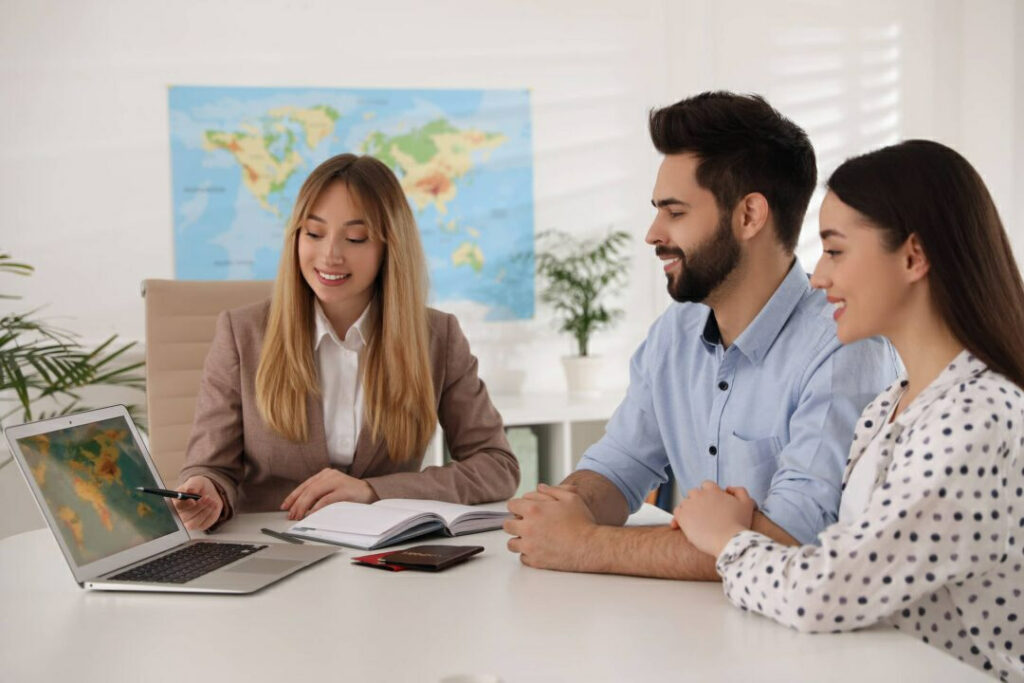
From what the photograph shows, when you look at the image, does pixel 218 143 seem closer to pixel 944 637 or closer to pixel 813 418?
pixel 813 418

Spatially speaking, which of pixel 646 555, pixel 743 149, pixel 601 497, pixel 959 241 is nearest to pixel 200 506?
pixel 601 497

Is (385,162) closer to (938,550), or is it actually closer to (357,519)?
(357,519)

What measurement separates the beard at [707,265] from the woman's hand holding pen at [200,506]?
33.9 inches

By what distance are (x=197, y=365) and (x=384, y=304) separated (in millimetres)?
695

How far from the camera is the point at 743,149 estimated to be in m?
1.85

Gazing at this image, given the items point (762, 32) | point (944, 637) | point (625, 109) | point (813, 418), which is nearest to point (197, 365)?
point (813, 418)

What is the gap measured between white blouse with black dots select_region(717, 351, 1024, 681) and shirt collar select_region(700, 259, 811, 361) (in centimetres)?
49

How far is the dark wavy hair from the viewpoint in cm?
184

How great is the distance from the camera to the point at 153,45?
3941mm

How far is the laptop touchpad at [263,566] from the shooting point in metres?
1.48

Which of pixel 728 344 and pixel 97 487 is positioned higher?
pixel 728 344

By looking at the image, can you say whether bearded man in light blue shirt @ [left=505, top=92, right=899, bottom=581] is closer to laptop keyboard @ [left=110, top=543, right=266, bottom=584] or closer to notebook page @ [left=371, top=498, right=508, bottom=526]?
notebook page @ [left=371, top=498, right=508, bottom=526]

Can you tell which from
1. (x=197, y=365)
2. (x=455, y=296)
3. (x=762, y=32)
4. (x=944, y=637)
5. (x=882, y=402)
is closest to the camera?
(x=944, y=637)

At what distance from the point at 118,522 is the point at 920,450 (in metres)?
1.11
